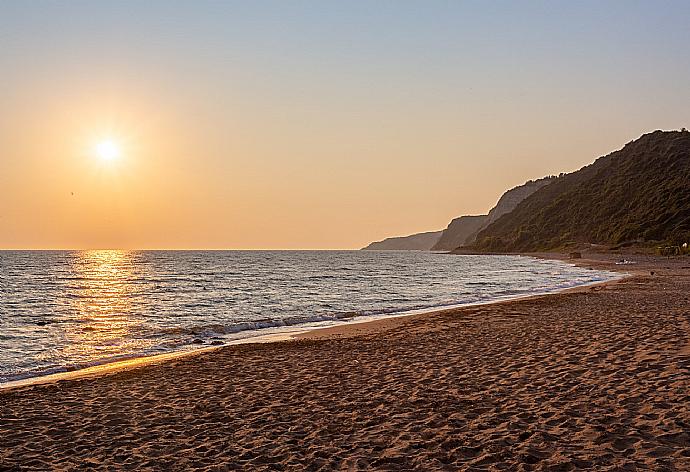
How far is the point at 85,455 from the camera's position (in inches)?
317

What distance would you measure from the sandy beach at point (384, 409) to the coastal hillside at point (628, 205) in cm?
9959

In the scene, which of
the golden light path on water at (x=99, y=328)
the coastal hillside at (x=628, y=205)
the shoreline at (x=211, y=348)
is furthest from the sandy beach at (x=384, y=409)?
the coastal hillside at (x=628, y=205)

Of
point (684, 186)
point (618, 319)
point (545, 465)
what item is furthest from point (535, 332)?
point (684, 186)

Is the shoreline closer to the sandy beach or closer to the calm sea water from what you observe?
the calm sea water

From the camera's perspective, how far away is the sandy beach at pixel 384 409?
7535mm

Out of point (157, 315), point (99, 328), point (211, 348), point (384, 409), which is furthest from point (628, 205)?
point (384, 409)

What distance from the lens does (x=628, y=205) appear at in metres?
134

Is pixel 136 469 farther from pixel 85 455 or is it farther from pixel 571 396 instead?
pixel 571 396

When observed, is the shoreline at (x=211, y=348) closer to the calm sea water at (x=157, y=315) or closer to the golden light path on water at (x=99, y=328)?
the calm sea water at (x=157, y=315)

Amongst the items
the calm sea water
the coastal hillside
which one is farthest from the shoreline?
the coastal hillside

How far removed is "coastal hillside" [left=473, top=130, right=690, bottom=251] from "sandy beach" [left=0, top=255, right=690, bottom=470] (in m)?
99.6

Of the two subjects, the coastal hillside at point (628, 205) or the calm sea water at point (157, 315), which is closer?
the calm sea water at point (157, 315)

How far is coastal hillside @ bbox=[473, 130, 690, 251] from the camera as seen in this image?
11519cm

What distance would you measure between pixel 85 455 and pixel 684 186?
450 feet
